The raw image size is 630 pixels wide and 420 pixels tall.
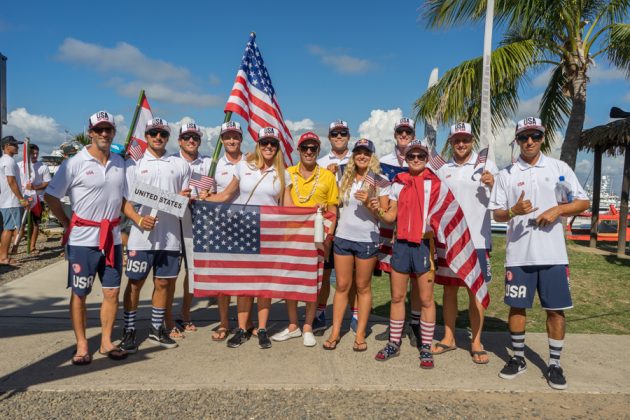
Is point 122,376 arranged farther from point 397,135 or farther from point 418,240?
point 397,135

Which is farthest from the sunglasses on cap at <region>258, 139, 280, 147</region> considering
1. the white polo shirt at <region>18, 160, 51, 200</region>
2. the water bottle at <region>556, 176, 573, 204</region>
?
the white polo shirt at <region>18, 160, 51, 200</region>

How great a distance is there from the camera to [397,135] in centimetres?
551

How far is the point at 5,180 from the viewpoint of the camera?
9359 mm

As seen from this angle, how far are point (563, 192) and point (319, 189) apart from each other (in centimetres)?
217

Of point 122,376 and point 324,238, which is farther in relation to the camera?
point 324,238

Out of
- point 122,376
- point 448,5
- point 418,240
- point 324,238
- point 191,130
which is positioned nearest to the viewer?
point 122,376

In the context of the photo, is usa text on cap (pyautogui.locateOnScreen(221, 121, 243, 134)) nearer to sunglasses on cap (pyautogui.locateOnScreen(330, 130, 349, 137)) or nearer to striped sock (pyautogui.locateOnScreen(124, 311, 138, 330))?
sunglasses on cap (pyautogui.locateOnScreen(330, 130, 349, 137))

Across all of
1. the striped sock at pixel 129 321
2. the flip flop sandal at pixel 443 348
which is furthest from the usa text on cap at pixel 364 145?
the striped sock at pixel 129 321

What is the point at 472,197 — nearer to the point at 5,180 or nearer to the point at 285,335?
the point at 285,335

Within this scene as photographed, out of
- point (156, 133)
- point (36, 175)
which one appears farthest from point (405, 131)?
point (36, 175)

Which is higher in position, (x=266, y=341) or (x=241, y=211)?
(x=241, y=211)

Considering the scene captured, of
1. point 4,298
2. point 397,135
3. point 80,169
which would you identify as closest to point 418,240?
point 397,135

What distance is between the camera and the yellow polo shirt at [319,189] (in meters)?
4.83

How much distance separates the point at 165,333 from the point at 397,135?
327 cm
